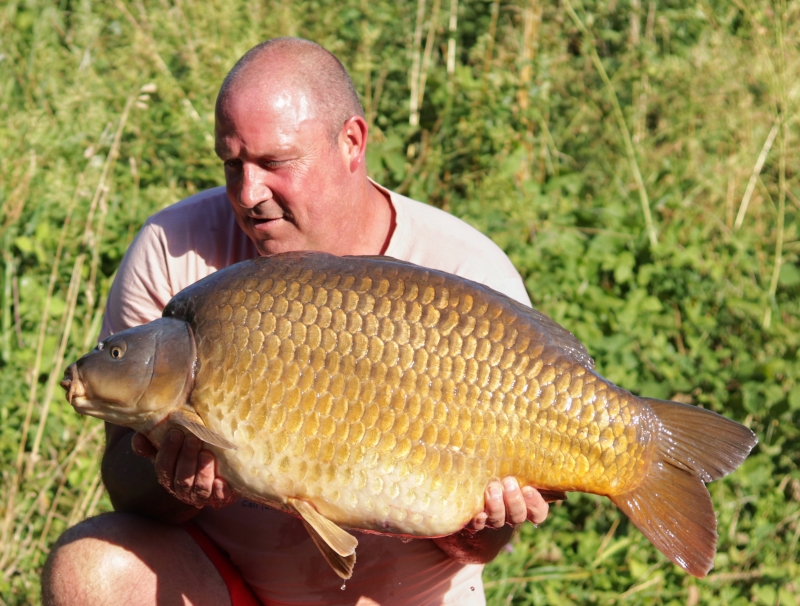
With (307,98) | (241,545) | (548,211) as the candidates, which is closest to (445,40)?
(548,211)

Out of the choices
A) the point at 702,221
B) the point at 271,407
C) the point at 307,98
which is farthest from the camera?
the point at 702,221

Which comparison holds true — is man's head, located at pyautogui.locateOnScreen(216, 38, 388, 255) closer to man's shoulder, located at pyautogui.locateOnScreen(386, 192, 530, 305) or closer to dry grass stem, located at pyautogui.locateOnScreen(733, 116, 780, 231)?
man's shoulder, located at pyautogui.locateOnScreen(386, 192, 530, 305)

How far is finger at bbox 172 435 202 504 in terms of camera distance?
1691 mm

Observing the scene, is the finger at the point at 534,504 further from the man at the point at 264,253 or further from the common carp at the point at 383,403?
the man at the point at 264,253

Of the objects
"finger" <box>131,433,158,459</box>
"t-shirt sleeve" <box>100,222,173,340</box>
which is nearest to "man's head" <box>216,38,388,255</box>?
"t-shirt sleeve" <box>100,222,173,340</box>

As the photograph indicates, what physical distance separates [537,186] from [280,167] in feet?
6.16

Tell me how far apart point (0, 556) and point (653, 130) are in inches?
130

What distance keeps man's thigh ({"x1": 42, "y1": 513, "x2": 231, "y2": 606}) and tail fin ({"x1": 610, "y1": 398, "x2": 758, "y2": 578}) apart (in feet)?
3.13

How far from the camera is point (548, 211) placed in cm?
370

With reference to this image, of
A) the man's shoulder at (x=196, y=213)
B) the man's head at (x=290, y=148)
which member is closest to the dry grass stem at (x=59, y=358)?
the man's shoulder at (x=196, y=213)

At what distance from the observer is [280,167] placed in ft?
6.80

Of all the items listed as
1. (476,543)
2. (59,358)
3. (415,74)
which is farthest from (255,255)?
(415,74)

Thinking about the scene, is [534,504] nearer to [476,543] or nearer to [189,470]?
[476,543]

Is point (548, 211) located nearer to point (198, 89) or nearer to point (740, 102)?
point (740, 102)
